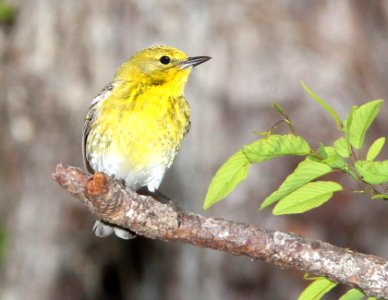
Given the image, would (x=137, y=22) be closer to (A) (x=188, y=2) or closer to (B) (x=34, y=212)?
(A) (x=188, y=2)

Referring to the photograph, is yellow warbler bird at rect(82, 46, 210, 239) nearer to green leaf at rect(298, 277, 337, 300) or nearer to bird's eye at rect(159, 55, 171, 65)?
bird's eye at rect(159, 55, 171, 65)

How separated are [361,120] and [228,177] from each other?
0.45 metres

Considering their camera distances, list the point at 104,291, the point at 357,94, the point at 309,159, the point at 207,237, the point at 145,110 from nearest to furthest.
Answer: the point at 309,159 → the point at 207,237 → the point at 145,110 → the point at 357,94 → the point at 104,291

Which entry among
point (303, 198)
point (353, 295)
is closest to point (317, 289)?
point (353, 295)

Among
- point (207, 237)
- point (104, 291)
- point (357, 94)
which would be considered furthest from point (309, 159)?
point (104, 291)

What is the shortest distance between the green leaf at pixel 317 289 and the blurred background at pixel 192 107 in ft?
11.5

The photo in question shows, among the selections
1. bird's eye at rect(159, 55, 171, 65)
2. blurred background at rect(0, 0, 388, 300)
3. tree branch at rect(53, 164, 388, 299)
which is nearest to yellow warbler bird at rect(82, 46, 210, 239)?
bird's eye at rect(159, 55, 171, 65)

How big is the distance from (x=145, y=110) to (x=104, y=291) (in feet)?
11.2

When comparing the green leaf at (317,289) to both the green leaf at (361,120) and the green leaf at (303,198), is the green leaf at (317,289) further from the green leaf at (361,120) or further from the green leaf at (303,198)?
the green leaf at (361,120)

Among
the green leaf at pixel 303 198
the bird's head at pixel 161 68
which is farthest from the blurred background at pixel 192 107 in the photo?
the green leaf at pixel 303 198

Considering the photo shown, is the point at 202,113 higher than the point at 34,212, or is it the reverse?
the point at 202,113

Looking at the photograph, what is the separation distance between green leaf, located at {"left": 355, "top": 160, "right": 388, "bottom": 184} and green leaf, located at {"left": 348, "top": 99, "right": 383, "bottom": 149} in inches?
3.7

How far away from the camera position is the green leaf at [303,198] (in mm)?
2281

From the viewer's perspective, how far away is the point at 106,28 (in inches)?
255
